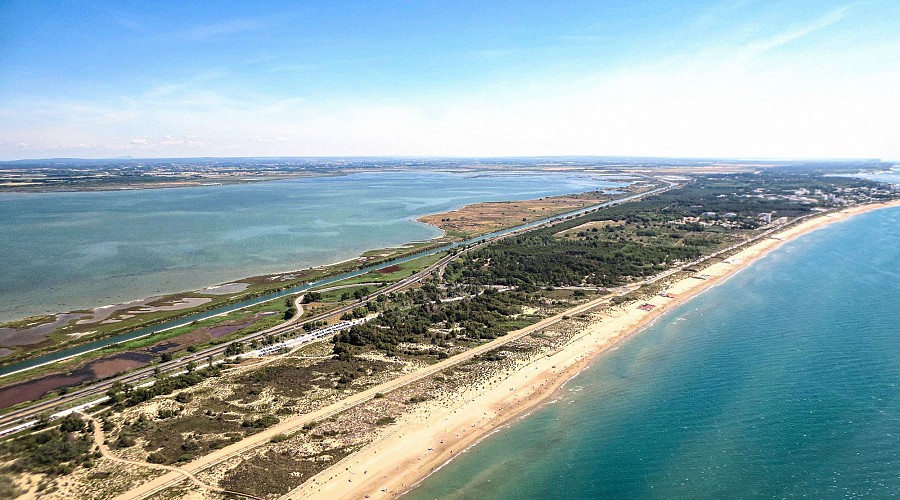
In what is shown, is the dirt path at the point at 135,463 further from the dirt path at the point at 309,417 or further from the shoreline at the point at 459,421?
the shoreline at the point at 459,421

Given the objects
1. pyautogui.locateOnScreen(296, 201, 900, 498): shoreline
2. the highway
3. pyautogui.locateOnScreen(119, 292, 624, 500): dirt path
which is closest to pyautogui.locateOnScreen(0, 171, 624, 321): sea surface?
the highway

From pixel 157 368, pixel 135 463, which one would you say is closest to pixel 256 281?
pixel 157 368

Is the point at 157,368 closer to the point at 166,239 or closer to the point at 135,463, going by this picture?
the point at 135,463

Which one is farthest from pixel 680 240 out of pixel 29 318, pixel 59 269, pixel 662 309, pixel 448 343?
pixel 59 269

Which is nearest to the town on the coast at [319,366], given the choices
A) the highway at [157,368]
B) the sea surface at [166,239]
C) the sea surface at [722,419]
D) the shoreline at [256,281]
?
the highway at [157,368]

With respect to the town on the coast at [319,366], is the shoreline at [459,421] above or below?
below
